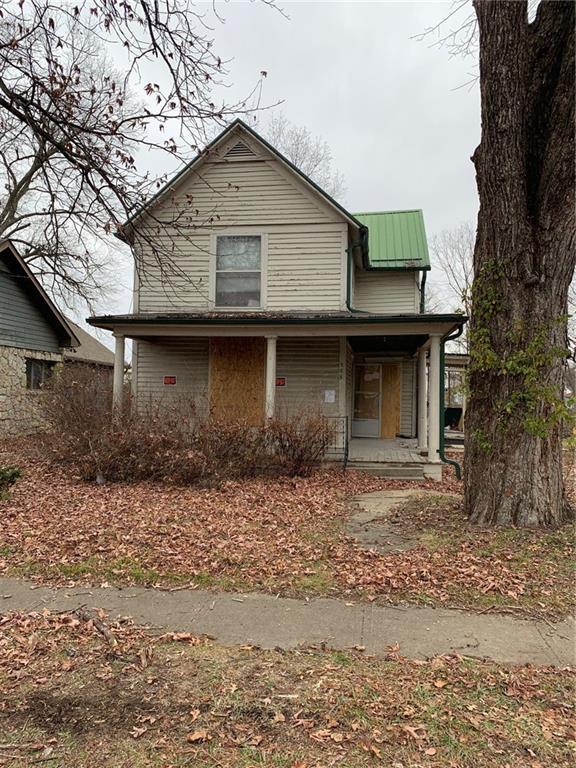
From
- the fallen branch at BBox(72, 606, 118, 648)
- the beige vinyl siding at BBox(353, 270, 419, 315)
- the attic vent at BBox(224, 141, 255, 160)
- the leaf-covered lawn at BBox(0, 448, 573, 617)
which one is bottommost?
the fallen branch at BBox(72, 606, 118, 648)

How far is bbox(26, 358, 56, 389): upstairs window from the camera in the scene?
17.2 meters

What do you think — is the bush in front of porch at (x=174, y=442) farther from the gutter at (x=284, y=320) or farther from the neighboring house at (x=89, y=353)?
the neighboring house at (x=89, y=353)

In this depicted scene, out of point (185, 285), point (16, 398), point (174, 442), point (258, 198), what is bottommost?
point (174, 442)

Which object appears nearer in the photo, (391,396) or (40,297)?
(391,396)

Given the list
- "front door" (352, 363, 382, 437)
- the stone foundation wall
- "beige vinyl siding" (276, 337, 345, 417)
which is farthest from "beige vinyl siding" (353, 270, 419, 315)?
the stone foundation wall

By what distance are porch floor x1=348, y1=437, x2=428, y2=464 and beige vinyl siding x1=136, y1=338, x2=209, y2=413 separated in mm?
4254

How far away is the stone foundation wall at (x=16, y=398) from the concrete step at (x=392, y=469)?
996 cm

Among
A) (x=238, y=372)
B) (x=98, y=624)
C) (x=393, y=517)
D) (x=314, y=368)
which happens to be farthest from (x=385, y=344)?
(x=98, y=624)

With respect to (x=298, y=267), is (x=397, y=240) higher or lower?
higher

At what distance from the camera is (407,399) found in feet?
54.0

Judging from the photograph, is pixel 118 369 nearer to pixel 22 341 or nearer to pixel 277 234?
pixel 277 234

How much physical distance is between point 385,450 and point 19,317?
12.1 meters

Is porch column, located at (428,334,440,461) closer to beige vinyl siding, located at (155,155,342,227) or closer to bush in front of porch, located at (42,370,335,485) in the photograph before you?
bush in front of porch, located at (42,370,335,485)

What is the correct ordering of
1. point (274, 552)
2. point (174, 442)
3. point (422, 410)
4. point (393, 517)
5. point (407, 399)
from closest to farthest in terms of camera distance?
point (274, 552) < point (393, 517) < point (174, 442) < point (422, 410) < point (407, 399)
